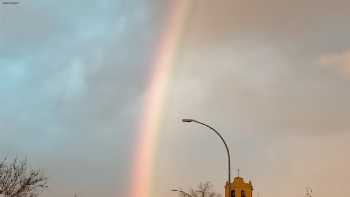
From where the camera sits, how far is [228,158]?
31.0m

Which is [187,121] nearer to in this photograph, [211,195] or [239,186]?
[239,186]

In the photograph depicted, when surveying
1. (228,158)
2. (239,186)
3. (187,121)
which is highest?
(187,121)

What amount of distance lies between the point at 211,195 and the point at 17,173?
144ft

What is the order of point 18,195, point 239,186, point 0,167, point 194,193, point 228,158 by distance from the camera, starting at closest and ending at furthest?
1. point 239,186
2. point 228,158
3. point 18,195
4. point 0,167
5. point 194,193

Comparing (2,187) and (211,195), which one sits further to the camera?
(211,195)

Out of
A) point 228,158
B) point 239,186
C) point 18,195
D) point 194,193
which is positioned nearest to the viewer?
point 239,186

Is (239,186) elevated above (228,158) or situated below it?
below

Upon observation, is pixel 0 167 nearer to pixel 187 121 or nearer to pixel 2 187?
pixel 2 187

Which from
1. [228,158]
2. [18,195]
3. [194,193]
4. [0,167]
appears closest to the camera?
[228,158]

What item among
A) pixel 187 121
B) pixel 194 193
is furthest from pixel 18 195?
pixel 194 193

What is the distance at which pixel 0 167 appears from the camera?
56.5 m

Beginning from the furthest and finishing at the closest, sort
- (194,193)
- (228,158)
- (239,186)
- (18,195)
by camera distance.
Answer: (194,193) < (18,195) < (228,158) < (239,186)

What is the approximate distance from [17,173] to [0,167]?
2.78 meters

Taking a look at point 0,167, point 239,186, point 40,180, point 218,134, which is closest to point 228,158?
point 218,134
